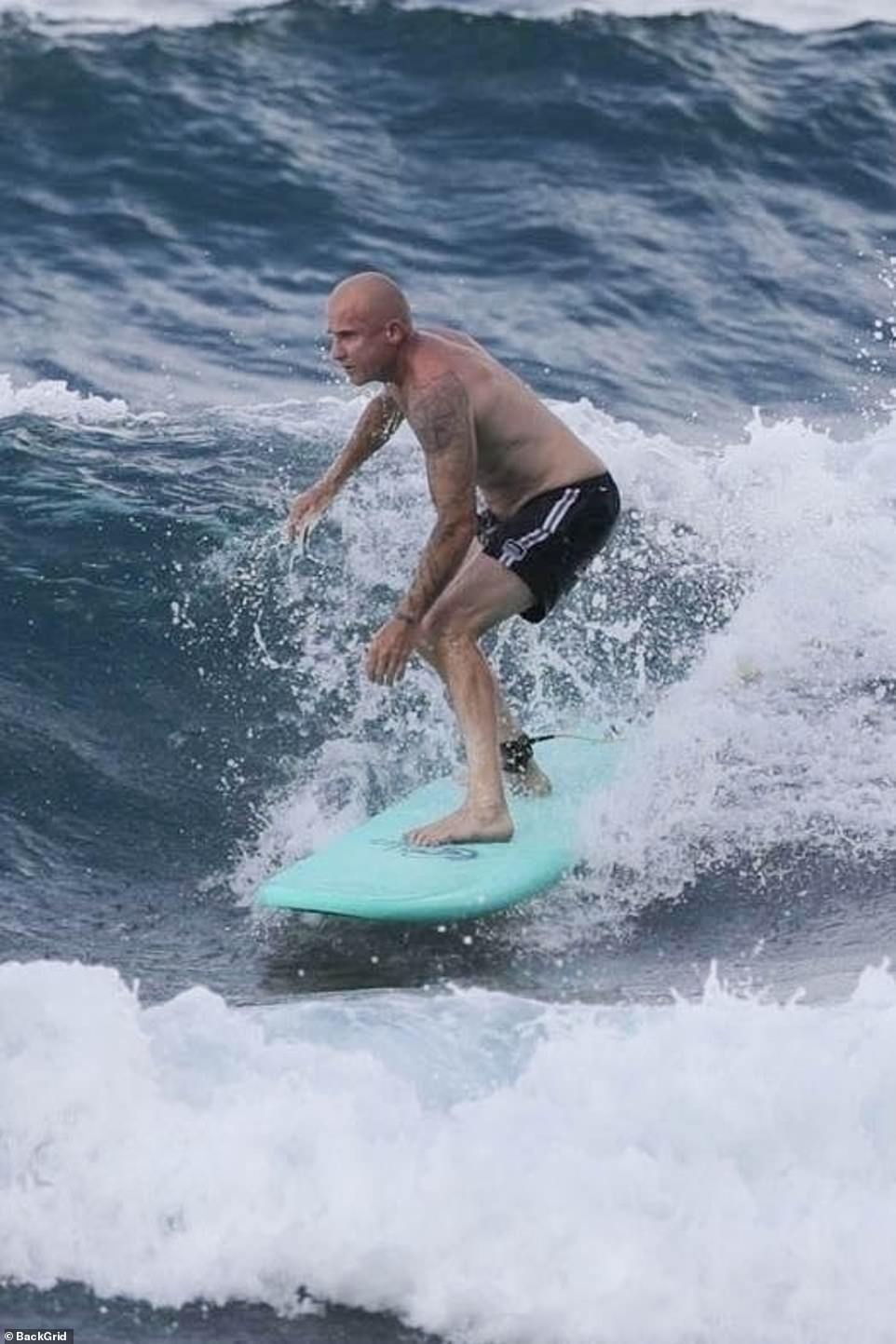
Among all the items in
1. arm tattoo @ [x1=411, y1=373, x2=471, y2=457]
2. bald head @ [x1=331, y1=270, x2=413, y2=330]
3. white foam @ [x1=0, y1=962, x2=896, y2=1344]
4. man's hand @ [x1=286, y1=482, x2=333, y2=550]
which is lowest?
white foam @ [x1=0, y1=962, x2=896, y2=1344]

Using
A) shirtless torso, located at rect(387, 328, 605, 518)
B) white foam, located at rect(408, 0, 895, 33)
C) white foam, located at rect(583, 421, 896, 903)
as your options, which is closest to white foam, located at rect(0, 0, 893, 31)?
white foam, located at rect(408, 0, 895, 33)

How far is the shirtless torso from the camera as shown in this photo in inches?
287

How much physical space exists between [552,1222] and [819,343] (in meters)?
9.43

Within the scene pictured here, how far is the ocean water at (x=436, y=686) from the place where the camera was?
17.6 ft

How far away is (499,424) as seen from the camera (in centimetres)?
754

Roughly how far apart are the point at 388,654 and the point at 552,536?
0.77 meters

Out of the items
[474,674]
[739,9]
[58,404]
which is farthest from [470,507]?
[739,9]

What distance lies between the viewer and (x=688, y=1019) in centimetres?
586

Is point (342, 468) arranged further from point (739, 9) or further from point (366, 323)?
point (739, 9)

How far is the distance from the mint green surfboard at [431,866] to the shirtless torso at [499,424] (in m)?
1.00

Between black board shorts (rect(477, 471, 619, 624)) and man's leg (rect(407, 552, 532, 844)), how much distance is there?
5 cm

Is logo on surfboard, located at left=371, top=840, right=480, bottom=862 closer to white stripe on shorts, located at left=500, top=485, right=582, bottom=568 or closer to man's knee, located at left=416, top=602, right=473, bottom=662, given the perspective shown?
man's knee, located at left=416, top=602, right=473, bottom=662

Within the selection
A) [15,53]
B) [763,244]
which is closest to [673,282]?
[763,244]

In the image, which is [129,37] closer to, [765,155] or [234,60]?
[234,60]
